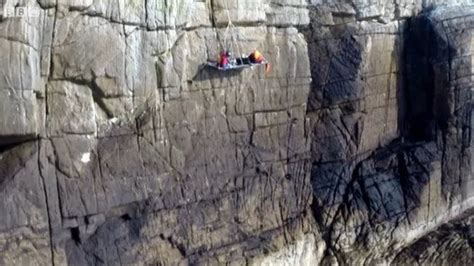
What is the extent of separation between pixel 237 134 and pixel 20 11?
1.84m

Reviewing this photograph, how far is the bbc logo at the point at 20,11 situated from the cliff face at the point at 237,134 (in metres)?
0.03

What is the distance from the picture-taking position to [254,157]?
18.1 ft

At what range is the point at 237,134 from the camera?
540 cm

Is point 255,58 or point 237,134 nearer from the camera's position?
point 255,58

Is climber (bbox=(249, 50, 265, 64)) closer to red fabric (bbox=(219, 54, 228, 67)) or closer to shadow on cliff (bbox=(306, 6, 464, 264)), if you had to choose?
red fabric (bbox=(219, 54, 228, 67))

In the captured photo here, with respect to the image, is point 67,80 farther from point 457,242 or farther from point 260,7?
point 457,242

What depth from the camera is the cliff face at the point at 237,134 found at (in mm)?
4523

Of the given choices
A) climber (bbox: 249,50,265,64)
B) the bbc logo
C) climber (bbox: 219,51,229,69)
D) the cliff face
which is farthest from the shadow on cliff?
the bbc logo

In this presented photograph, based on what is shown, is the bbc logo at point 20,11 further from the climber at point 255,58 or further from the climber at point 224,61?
the climber at point 255,58

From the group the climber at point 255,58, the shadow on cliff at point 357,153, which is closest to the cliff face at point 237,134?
the shadow on cliff at point 357,153

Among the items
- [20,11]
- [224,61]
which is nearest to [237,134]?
[224,61]

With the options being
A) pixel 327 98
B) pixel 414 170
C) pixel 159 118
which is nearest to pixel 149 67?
A: pixel 159 118

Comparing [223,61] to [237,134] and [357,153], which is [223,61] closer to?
[237,134]

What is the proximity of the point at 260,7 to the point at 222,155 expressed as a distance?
112 cm
